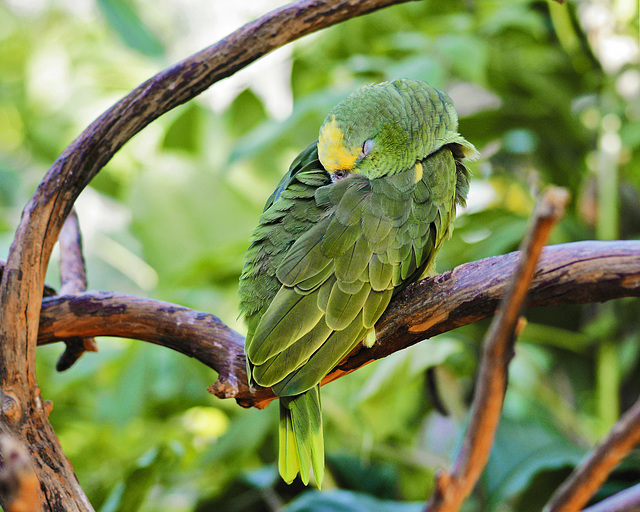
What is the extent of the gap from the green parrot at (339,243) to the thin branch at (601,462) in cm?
29

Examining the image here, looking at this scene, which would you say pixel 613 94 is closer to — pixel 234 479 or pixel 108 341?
pixel 234 479

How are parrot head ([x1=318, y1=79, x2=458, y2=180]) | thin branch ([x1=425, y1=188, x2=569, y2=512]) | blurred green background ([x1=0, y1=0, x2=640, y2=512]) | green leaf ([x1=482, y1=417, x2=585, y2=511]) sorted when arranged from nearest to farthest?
thin branch ([x1=425, y1=188, x2=569, y2=512]), parrot head ([x1=318, y1=79, x2=458, y2=180]), green leaf ([x1=482, y1=417, x2=585, y2=511]), blurred green background ([x1=0, y1=0, x2=640, y2=512])

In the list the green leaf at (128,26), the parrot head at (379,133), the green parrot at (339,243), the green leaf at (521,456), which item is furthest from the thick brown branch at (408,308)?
the green leaf at (128,26)

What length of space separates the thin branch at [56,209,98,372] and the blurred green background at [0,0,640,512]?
0.71ft

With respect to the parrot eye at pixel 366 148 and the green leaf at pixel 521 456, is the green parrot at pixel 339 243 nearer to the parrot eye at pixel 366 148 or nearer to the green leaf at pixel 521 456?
the parrot eye at pixel 366 148

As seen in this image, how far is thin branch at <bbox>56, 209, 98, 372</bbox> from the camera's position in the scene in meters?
0.70

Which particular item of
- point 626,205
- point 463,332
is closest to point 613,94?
point 626,205

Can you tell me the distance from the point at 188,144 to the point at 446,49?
94 centimetres

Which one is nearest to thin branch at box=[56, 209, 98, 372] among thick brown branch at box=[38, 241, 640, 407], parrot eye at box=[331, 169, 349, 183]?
thick brown branch at box=[38, 241, 640, 407]

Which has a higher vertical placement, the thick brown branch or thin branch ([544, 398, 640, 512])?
the thick brown branch

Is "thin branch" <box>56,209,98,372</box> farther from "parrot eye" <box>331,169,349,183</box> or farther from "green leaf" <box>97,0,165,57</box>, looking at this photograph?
"green leaf" <box>97,0,165,57</box>

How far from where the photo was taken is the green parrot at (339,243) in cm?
56

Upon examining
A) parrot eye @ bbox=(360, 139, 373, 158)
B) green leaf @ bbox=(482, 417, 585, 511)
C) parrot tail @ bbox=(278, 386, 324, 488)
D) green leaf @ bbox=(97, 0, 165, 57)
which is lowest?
parrot tail @ bbox=(278, 386, 324, 488)

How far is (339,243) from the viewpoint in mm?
584
